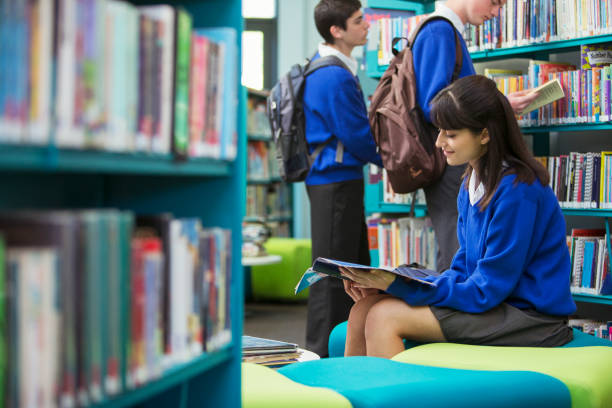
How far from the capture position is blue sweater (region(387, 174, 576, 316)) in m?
1.99

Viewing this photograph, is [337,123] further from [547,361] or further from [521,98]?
[547,361]

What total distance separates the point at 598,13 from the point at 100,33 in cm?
274

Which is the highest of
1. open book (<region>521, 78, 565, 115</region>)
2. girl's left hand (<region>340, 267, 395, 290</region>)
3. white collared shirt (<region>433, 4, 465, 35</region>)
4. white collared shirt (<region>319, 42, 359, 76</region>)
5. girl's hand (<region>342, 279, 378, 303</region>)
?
white collared shirt (<region>433, 4, 465, 35</region>)

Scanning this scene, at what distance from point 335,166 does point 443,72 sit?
0.66 meters

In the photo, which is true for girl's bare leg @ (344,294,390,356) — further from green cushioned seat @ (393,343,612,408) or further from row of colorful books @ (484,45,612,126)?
row of colorful books @ (484,45,612,126)

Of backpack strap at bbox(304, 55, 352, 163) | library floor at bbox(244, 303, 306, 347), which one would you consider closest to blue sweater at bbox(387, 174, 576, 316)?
backpack strap at bbox(304, 55, 352, 163)

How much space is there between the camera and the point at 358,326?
2.26 metres

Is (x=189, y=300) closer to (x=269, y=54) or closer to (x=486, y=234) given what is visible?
(x=486, y=234)

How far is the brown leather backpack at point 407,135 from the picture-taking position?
2770mm

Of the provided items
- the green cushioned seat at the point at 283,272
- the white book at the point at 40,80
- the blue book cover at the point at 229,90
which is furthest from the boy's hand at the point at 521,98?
the green cushioned seat at the point at 283,272

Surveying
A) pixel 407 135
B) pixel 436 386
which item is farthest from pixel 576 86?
pixel 436 386

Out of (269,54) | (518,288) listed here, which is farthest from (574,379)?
(269,54)

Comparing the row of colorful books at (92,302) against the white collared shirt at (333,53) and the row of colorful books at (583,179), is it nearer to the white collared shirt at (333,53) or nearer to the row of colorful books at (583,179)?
the white collared shirt at (333,53)

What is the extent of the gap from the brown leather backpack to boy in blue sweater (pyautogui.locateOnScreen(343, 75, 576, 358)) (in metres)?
0.61
